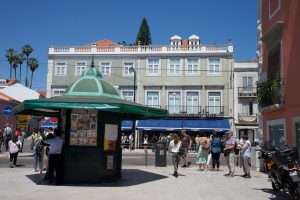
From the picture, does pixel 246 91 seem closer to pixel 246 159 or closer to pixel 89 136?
pixel 246 159

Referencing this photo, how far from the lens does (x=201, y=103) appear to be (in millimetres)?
42469

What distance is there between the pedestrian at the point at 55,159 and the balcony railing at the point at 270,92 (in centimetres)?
766

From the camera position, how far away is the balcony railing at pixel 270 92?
14.3m

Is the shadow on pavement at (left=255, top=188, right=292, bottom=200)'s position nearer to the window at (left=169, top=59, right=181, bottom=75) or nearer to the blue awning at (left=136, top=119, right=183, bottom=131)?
the blue awning at (left=136, top=119, right=183, bottom=131)

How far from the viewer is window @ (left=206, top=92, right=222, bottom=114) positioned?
42219 millimetres

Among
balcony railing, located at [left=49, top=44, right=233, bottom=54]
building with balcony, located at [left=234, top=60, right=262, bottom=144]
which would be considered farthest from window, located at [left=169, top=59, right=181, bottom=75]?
building with balcony, located at [left=234, top=60, right=262, bottom=144]

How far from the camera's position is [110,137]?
12508 millimetres

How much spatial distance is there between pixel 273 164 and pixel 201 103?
107ft

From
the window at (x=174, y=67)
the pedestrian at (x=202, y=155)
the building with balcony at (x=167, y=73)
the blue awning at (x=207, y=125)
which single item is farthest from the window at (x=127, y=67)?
the pedestrian at (x=202, y=155)

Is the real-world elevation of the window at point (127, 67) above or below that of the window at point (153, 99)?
above

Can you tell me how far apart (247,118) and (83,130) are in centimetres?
3313

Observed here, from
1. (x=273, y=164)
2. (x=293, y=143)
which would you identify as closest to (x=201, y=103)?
(x=293, y=143)

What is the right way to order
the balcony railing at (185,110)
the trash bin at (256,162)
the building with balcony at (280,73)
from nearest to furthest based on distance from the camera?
the building with balcony at (280,73) → the trash bin at (256,162) → the balcony railing at (185,110)

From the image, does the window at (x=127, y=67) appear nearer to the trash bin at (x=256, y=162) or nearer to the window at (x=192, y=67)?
the window at (x=192, y=67)
